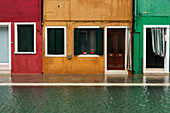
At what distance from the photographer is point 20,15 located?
14.8 metres

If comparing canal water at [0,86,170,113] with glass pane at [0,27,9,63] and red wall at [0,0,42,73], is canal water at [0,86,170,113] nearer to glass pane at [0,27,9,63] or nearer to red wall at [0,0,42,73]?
red wall at [0,0,42,73]

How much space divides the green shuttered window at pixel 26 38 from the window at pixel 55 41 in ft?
3.33

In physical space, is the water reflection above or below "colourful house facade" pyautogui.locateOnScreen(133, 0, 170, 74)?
below

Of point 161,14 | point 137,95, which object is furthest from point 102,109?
point 161,14

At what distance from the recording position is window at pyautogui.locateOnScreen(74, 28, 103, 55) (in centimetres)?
1461

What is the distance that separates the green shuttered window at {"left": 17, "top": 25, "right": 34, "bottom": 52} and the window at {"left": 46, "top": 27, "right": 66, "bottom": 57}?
1014 millimetres

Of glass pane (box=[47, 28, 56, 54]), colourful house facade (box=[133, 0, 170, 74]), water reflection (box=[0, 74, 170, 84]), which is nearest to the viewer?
water reflection (box=[0, 74, 170, 84])

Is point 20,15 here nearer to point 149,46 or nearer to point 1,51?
point 1,51

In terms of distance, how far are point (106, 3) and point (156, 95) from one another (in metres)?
8.27

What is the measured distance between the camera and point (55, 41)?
14.9m

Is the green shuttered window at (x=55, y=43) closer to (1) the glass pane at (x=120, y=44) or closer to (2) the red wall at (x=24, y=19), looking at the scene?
(2) the red wall at (x=24, y=19)

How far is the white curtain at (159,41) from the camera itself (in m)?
14.6

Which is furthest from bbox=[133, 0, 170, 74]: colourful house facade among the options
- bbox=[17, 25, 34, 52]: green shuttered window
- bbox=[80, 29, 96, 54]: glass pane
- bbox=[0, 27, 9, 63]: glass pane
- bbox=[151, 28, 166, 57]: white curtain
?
bbox=[0, 27, 9, 63]: glass pane

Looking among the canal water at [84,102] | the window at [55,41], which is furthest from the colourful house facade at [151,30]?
the canal water at [84,102]
